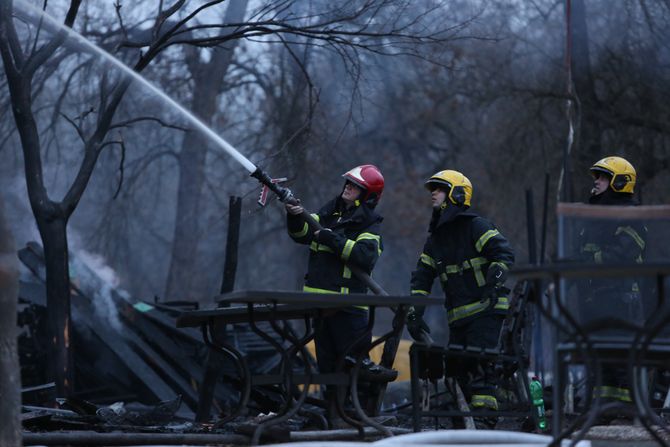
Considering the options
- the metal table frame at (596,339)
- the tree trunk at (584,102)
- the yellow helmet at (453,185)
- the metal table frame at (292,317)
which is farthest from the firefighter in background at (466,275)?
the tree trunk at (584,102)

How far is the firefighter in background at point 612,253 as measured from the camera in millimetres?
5473

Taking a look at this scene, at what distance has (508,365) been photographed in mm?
7238

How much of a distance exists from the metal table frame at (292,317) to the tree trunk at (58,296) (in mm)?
2470

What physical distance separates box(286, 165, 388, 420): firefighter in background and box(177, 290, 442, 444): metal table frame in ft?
3.02

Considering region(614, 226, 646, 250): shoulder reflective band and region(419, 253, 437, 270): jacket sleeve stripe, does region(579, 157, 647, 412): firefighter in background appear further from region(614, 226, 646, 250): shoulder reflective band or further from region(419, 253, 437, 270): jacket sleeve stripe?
region(419, 253, 437, 270): jacket sleeve stripe

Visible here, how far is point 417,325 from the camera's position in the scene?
721cm

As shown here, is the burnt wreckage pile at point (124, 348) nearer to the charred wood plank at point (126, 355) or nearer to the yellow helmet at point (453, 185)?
the charred wood plank at point (126, 355)

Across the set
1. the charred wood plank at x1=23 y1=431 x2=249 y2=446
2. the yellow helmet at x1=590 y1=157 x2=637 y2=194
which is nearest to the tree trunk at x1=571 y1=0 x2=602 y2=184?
the yellow helmet at x1=590 y1=157 x2=637 y2=194

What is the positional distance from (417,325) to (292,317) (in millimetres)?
1144

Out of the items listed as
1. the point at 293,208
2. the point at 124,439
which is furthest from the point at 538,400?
the point at 124,439

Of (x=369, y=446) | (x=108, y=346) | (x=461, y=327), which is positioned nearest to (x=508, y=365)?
(x=461, y=327)

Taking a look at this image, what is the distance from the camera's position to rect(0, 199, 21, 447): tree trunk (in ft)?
13.6

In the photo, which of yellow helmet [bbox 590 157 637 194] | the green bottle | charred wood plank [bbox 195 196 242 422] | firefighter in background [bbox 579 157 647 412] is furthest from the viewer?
charred wood plank [bbox 195 196 242 422]

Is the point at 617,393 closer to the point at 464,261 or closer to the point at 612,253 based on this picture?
the point at 464,261
